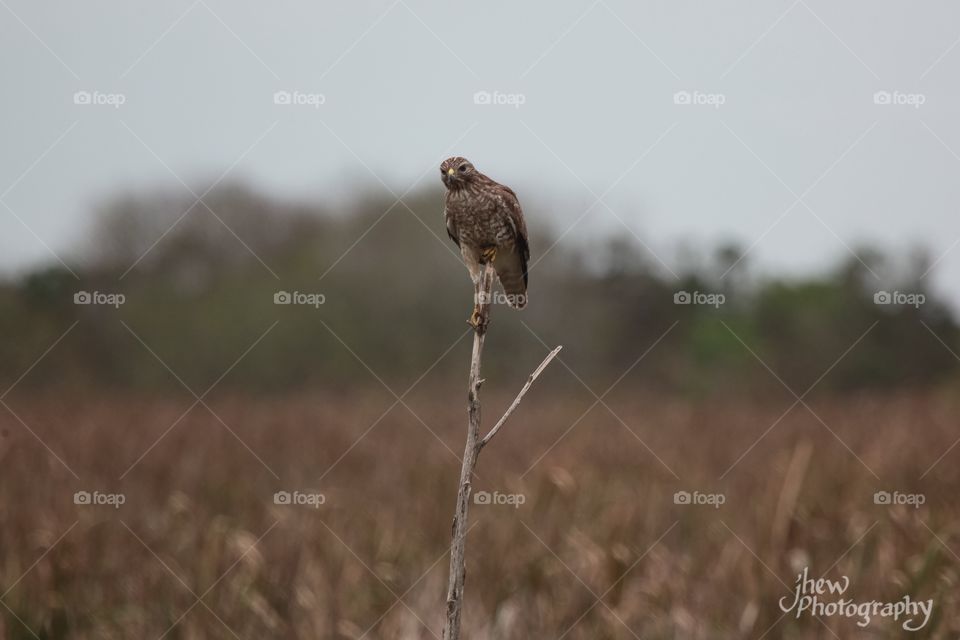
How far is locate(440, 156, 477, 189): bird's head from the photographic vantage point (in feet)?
11.7

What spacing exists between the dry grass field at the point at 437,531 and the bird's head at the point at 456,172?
2558 mm

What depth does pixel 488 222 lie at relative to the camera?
3.87 metres

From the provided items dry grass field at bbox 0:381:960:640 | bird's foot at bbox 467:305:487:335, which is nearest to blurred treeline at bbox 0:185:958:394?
dry grass field at bbox 0:381:960:640

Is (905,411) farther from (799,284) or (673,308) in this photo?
(799,284)

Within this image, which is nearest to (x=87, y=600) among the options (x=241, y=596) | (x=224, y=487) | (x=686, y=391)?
(x=241, y=596)

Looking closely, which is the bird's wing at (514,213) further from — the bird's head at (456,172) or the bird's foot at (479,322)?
the bird's foot at (479,322)

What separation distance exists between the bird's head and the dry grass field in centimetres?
256

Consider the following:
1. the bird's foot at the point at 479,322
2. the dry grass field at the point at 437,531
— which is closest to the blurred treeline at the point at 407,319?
the dry grass field at the point at 437,531

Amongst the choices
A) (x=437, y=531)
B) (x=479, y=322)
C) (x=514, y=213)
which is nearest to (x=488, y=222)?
(x=514, y=213)

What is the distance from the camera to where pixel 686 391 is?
15.8 m

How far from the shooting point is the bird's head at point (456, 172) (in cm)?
355

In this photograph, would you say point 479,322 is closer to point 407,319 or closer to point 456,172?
point 456,172

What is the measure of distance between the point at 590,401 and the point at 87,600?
8817 mm

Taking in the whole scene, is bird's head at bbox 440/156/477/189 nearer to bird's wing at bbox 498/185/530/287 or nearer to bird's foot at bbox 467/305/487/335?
bird's wing at bbox 498/185/530/287
